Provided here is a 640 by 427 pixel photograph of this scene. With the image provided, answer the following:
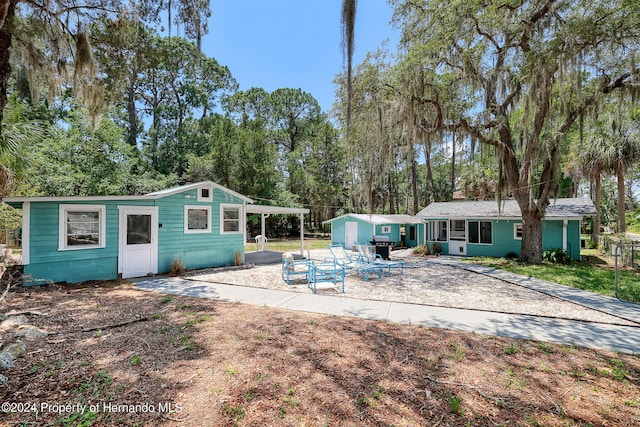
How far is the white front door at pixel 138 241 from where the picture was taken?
8305mm

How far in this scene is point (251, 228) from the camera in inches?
1108

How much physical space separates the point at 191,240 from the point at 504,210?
599 inches

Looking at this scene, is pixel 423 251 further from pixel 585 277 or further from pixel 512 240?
pixel 585 277

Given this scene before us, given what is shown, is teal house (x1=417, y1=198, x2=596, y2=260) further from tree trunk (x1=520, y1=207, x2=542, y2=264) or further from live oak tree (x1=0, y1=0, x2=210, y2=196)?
live oak tree (x1=0, y1=0, x2=210, y2=196)

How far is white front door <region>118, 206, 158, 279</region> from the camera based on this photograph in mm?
8305

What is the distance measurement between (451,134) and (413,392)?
11215 mm

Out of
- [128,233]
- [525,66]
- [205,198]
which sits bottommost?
[128,233]

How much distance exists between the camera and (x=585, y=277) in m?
8.95

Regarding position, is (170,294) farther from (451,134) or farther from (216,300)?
(451,134)

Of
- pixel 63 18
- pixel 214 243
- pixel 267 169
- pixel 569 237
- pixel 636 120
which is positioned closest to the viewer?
pixel 63 18

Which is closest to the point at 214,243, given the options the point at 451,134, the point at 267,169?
the point at 451,134

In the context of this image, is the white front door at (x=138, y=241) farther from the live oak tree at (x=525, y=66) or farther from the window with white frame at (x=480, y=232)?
the window with white frame at (x=480, y=232)

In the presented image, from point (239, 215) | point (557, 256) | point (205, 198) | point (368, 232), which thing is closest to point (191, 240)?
point (205, 198)

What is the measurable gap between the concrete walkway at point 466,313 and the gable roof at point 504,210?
22.1 ft
